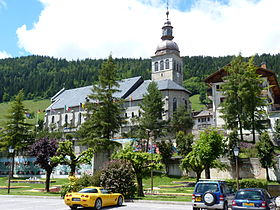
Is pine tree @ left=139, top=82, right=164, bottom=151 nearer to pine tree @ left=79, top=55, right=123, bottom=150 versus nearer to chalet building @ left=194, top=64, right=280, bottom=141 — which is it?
pine tree @ left=79, top=55, right=123, bottom=150

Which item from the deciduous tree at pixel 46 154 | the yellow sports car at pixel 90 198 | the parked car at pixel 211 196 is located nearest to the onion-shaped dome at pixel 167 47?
the deciduous tree at pixel 46 154

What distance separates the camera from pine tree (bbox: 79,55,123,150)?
1474 inches

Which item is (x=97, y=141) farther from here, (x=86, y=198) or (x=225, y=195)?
(x=225, y=195)

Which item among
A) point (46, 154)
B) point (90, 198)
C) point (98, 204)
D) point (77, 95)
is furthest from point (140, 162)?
point (77, 95)

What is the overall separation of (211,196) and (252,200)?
1.84 m

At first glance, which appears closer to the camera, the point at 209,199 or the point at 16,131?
the point at 209,199

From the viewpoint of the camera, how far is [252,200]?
1259cm

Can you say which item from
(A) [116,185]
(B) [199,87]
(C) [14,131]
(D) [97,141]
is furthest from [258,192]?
(B) [199,87]

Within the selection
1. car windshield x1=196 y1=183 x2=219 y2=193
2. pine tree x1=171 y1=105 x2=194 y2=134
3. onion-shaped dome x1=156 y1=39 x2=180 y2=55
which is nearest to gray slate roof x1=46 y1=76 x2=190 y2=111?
onion-shaped dome x1=156 y1=39 x2=180 y2=55

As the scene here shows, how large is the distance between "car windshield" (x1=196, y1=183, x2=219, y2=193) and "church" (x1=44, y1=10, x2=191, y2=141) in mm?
50252

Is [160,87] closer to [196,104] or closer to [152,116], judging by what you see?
[152,116]

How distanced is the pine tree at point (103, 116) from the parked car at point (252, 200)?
25568 mm

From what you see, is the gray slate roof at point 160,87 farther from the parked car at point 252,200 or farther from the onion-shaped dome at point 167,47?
the parked car at point 252,200

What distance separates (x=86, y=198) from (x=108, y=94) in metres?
25.5
